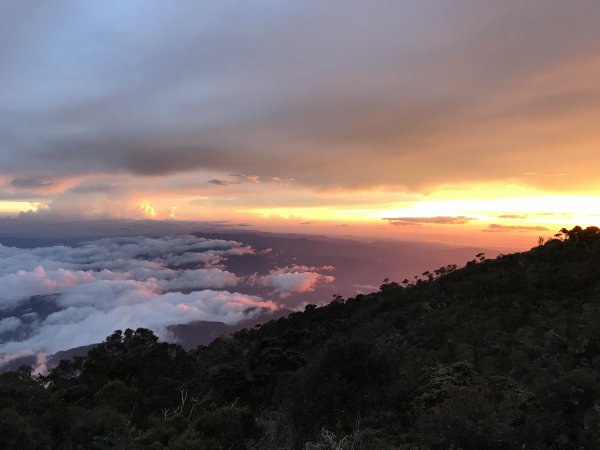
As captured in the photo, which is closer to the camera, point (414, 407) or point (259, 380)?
point (414, 407)

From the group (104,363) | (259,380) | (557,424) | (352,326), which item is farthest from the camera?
(352,326)

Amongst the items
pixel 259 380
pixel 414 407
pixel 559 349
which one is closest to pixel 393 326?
pixel 259 380

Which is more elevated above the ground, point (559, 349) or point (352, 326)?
point (559, 349)

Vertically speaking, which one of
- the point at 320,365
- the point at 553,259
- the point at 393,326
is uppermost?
the point at 553,259

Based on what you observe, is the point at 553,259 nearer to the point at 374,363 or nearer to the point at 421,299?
the point at 421,299

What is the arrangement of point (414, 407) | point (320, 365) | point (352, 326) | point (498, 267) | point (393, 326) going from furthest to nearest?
point (352, 326), point (498, 267), point (393, 326), point (320, 365), point (414, 407)

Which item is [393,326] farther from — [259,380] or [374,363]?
[374,363]
